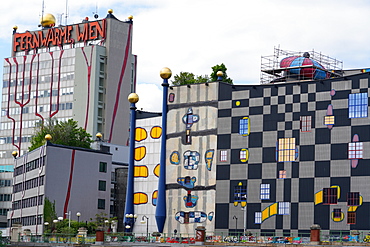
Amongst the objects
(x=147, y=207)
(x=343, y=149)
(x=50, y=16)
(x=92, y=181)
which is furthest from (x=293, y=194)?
(x=50, y=16)

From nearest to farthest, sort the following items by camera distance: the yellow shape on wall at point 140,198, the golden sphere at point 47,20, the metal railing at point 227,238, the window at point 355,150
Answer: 1. the metal railing at point 227,238
2. the window at point 355,150
3. the yellow shape on wall at point 140,198
4. the golden sphere at point 47,20

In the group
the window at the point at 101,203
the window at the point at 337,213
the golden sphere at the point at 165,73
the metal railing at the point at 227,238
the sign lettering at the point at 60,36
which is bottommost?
the metal railing at the point at 227,238

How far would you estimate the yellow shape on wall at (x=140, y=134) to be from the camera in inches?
3514

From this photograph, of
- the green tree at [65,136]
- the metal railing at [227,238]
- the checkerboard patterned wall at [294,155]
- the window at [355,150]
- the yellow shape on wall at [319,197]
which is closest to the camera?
the metal railing at [227,238]

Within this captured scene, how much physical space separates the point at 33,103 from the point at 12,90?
20.5 feet

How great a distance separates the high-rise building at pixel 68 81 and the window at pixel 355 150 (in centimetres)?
7293

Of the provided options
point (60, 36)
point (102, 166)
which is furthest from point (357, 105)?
point (60, 36)

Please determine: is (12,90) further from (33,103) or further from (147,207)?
(147,207)

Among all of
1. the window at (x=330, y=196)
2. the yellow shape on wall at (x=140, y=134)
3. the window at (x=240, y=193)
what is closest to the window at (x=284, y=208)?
the window at (x=330, y=196)

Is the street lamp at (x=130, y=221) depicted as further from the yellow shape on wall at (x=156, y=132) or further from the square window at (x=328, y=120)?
the square window at (x=328, y=120)

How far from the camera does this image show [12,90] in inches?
5920

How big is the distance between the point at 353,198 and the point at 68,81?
8122cm

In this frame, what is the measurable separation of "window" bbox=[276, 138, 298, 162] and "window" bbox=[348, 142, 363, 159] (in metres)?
5.33

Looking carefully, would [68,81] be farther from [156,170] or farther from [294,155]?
[294,155]
